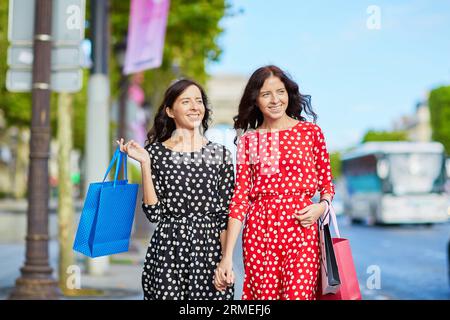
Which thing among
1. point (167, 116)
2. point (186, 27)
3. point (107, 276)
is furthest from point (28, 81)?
point (186, 27)

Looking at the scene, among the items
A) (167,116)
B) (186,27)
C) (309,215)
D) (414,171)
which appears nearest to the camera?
(309,215)

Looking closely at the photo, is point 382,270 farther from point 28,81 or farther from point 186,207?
point 186,207

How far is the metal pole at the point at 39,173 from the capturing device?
8.87m

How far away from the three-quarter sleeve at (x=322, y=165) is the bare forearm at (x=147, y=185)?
0.69 m

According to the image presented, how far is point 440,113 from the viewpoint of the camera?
89.9 meters

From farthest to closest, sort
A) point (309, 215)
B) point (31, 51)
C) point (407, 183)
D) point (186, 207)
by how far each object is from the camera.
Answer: point (407, 183)
point (31, 51)
point (186, 207)
point (309, 215)

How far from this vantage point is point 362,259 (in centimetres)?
1720

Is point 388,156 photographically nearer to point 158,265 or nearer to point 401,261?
point 401,261

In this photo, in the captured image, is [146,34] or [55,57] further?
[146,34]

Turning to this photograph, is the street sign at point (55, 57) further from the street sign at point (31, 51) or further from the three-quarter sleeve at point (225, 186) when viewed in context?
the three-quarter sleeve at point (225, 186)

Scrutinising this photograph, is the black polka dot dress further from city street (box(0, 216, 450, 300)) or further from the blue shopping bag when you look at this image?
city street (box(0, 216, 450, 300))

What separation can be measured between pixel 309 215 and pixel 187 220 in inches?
21.0

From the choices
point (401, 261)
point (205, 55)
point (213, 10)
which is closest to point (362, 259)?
point (401, 261)

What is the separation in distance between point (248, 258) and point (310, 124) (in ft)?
2.02
